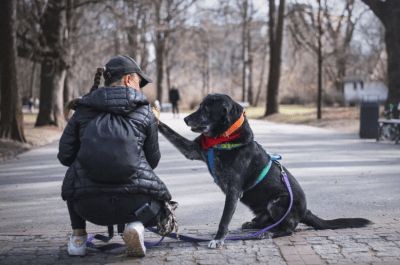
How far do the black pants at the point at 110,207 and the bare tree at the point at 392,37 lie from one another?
19814 millimetres

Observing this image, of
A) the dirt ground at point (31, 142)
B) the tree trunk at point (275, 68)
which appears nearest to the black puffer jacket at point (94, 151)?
the dirt ground at point (31, 142)

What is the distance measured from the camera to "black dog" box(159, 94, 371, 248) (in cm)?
548

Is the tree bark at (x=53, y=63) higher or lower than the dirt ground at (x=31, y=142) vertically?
higher

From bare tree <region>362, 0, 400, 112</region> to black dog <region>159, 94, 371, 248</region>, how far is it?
18484mm

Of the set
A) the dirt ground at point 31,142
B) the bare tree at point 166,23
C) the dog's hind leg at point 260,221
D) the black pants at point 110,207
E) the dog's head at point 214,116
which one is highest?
the bare tree at point 166,23

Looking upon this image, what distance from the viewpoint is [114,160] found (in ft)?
15.8

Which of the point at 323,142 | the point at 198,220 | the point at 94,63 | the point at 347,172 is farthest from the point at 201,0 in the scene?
the point at 198,220

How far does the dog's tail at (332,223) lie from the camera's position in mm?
6082

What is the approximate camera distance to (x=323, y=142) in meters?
17.8

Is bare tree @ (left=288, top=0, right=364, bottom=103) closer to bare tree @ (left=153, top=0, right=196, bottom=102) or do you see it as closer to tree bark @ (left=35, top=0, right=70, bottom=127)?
bare tree @ (left=153, top=0, right=196, bottom=102)

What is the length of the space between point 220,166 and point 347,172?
588cm

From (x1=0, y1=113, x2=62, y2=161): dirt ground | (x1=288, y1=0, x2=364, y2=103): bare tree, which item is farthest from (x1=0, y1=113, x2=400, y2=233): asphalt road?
(x1=288, y1=0, x2=364, y2=103): bare tree

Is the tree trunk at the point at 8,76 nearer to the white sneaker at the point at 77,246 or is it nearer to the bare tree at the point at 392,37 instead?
the white sneaker at the point at 77,246

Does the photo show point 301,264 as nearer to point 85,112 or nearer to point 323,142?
point 85,112
